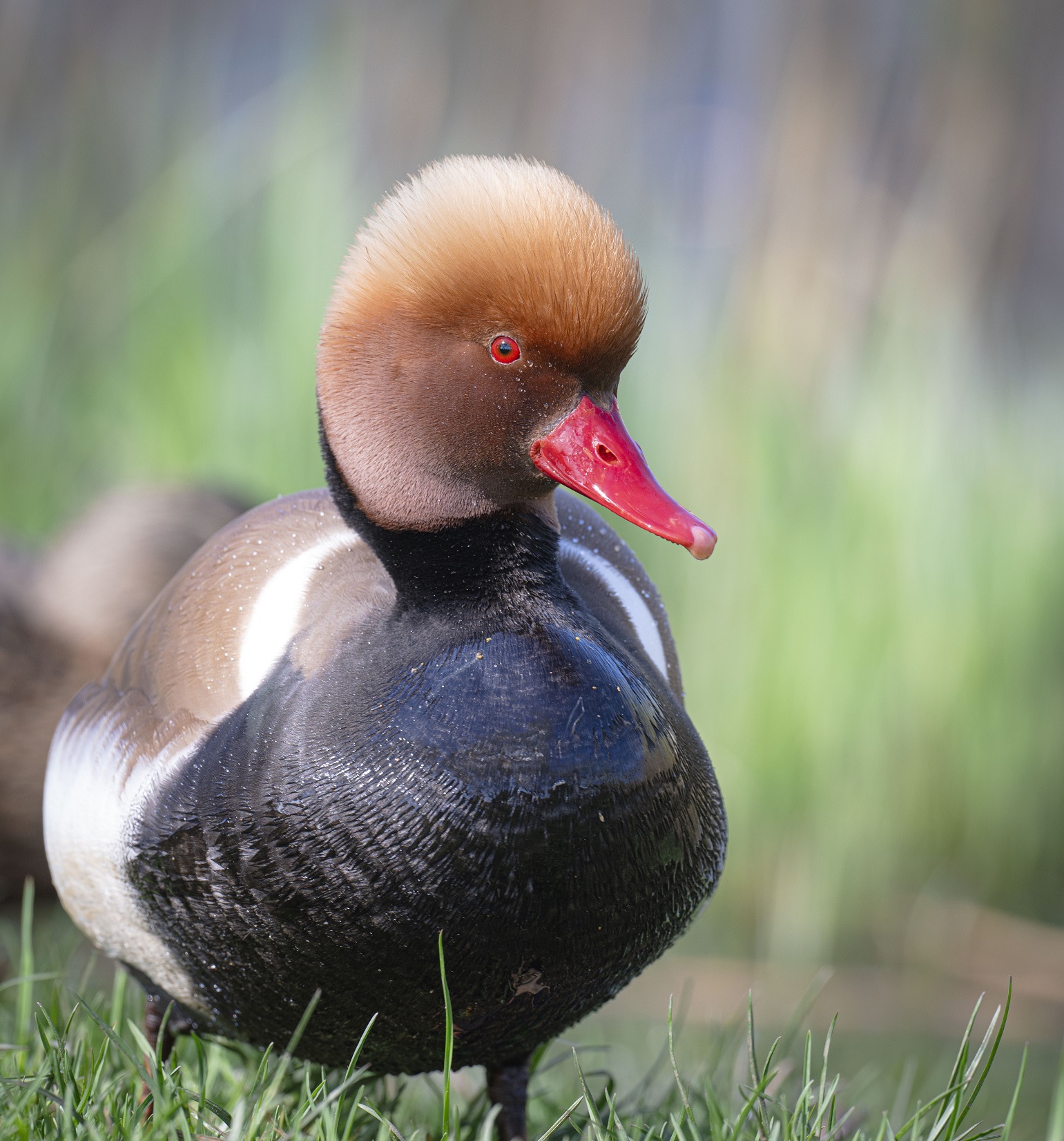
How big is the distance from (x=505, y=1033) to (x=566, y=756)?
49 cm

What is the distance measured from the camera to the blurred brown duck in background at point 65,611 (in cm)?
393

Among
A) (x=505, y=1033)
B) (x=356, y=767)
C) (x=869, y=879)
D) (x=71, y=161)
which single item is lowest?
(x=869, y=879)

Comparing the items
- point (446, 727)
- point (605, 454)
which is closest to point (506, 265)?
point (605, 454)

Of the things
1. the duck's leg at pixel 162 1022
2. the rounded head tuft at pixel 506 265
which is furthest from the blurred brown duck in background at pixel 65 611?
the rounded head tuft at pixel 506 265

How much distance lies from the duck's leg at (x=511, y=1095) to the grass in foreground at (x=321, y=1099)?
0.20 feet

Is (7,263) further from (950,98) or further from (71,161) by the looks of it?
(950,98)

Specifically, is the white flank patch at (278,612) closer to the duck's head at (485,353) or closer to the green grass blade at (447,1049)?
the duck's head at (485,353)

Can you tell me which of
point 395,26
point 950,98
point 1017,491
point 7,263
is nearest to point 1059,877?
point 1017,491

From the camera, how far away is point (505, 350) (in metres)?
1.85

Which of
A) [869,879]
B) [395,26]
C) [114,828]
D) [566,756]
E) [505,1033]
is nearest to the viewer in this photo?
[566,756]

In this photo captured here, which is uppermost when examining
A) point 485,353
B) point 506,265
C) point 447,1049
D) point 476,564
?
point 506,265

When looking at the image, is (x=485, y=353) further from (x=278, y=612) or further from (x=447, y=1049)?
(x=447, y=1049)

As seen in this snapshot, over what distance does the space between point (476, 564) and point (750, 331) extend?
10.3 ft

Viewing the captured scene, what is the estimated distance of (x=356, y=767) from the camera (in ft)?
5.78
